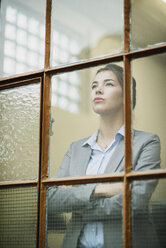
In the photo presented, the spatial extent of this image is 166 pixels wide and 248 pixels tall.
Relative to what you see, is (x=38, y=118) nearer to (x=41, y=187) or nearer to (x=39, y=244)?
(x=41, y=187)

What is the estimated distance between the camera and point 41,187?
5.17ft

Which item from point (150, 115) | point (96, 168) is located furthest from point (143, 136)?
point (96, 168)

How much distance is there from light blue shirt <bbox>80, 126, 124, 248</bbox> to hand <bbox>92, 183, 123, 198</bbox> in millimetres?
60

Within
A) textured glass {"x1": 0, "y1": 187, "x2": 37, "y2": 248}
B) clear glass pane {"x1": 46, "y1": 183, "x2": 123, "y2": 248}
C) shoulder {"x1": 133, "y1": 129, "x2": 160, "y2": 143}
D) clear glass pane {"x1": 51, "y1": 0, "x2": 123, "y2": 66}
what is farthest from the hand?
clear glass pane {"x1": 51, "y1": 0, "x2": 123, "y2": 66}

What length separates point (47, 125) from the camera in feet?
5.37

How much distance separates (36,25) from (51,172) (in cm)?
A: 64

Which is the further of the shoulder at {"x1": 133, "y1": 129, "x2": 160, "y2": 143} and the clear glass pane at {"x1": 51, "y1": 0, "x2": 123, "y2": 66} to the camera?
the clear glass pane at {"x1": 51, "y1": 0, "x2": 123, "y2": 66}

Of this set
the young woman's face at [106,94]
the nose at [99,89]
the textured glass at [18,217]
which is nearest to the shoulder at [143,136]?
the young woman's face at [106,94]

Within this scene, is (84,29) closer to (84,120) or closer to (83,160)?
(84,120)

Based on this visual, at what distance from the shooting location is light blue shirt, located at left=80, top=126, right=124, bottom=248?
56.3 inches

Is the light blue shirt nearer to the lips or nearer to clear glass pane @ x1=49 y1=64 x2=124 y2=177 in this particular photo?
clear glass pane @ x1=49 y1=64 x2=124 y2=177

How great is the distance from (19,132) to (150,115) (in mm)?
573

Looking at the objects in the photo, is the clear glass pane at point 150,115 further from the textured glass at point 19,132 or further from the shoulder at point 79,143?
the textured glass at point 19,132

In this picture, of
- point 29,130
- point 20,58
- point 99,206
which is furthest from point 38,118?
point 99,206
